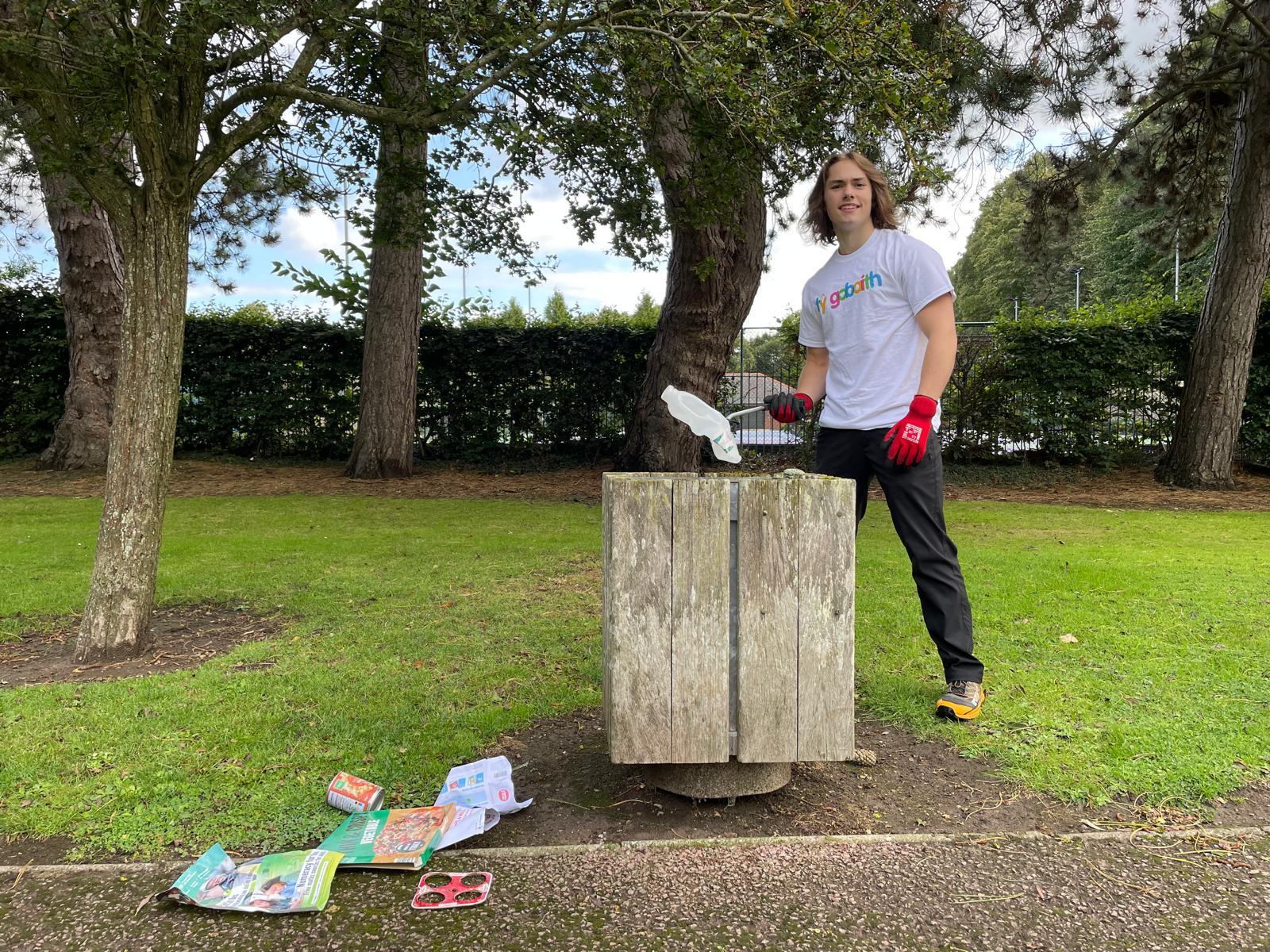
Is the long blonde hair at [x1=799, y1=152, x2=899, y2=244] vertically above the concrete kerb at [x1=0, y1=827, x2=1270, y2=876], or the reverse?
the long blonde hair at [x1=799, y1=152, x2=899, y2=244]

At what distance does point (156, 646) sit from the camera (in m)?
4.07

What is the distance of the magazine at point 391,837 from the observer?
2.13 meters

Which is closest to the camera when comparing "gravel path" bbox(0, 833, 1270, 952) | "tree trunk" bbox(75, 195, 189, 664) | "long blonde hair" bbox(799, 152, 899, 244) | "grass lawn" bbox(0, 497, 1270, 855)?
"gravel path" bbox(0, 833, 1270, 952)

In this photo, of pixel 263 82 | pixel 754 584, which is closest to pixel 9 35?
pixel 263 82

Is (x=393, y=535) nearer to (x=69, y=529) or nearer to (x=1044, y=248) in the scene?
(x=69, y=529)

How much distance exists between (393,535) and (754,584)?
5.58 m

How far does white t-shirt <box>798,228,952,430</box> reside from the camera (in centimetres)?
293

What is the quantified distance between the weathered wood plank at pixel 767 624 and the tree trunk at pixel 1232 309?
10747 mm

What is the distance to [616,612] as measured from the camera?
225cm

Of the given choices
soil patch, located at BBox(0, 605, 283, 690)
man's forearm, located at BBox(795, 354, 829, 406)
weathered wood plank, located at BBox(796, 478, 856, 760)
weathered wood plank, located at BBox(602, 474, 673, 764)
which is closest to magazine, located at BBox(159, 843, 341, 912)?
weathered wood plank, located at BBox(602, 474, 673, 764)

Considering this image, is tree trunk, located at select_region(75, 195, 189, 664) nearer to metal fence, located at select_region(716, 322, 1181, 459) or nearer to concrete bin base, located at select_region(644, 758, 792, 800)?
concrete bin base, located at select_region(644, 758, 792, 800)

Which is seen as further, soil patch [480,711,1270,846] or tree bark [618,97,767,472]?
tree bark [618,97,767,472]

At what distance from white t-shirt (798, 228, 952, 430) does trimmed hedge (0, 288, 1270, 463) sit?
948 cm

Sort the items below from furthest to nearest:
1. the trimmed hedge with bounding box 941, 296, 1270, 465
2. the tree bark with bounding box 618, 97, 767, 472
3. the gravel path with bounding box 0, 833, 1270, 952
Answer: the trimmed hedge with bounding box 941, 296, 1270, 465 → the tree bark with bounding box 618, 97, 767, 472 → the gravel path with bounding box 0, 833, 1270, 952
